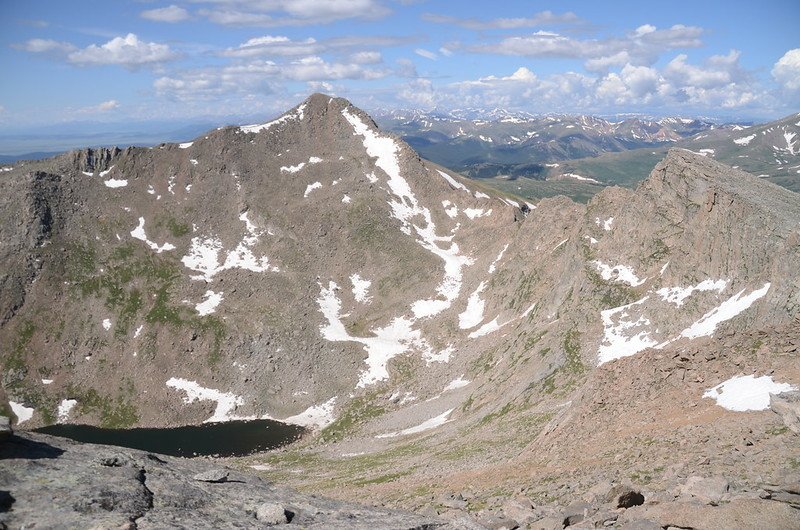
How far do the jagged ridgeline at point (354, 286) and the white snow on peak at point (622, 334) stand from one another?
305mm

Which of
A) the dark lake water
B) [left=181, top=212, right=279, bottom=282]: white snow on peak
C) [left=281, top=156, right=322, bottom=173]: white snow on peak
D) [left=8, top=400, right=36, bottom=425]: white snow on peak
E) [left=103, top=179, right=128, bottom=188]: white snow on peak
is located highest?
[left=281, top=156, right=322, bottom=173]: white snow on peak

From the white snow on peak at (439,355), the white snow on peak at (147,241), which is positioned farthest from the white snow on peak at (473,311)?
the white snow on peak at (147,241)

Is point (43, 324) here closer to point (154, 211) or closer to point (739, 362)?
point (154, 211)

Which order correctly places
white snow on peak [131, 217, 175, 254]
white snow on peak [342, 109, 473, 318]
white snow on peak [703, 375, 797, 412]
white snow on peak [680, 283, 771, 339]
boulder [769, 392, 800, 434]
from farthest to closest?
white snow on peak [131, 217, 175, 254]
white snow on peak [342, 109, 473, 318]
white snow on peak [680, 283, 771, 339]
white snow on peak [703, 375, 797, 412]
boulder [769, 392, 800, 434]

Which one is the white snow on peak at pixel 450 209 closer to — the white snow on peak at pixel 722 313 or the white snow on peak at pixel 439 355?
the white snow on peak at pixel 439 355

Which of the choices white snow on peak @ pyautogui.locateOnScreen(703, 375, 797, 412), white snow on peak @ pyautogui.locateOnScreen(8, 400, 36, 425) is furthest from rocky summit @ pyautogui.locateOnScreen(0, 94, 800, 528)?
white snow on peak @ pyautogui.locateOnScreen(8, 400, 36, 425)

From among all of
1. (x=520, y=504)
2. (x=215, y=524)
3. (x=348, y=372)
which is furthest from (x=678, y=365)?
(x=348, y=372)

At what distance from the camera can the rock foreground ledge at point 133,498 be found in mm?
15500

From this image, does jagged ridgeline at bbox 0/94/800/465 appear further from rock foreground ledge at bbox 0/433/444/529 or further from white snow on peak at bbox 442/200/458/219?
rock foreground ledge at bbox 0/433/444/529

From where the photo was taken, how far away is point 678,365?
40.7 meters

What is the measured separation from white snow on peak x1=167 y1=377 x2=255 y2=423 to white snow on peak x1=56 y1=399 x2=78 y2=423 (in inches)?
907

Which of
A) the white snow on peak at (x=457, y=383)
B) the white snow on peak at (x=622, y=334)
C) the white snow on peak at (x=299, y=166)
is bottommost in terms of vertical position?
the white snow on peak at (x=457, y=383)

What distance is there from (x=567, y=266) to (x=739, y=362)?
64390mm

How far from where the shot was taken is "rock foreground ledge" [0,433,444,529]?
610 inches
